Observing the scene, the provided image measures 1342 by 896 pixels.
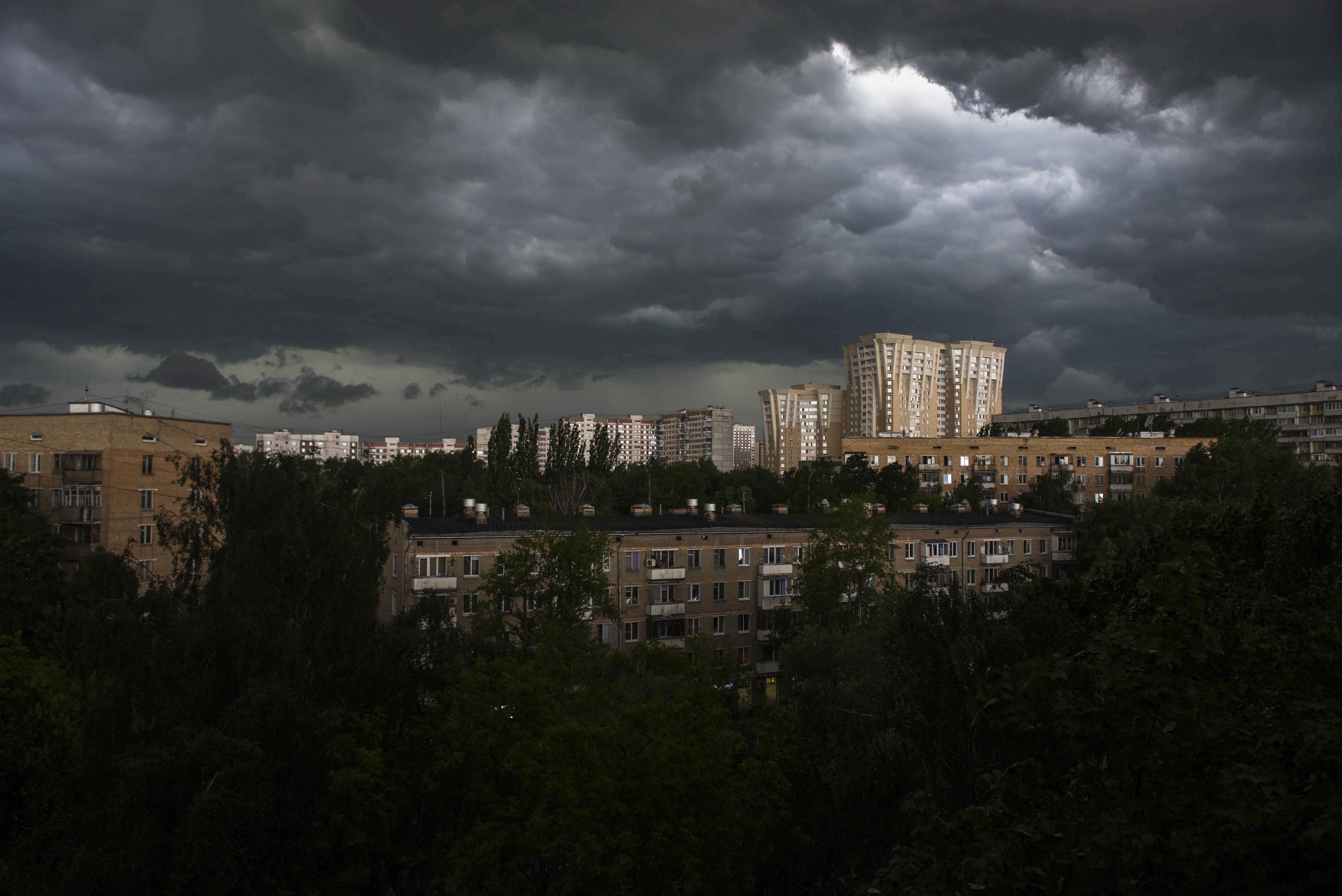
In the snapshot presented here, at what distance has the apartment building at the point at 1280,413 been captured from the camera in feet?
375

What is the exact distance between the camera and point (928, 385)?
195 m

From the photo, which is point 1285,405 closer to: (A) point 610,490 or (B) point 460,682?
(A) point 610,490

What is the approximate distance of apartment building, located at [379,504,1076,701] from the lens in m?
40.3

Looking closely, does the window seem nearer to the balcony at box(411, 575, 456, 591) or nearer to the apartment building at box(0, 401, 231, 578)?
the balcony at box(411, 575, 456, 591)

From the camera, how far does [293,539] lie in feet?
74.1

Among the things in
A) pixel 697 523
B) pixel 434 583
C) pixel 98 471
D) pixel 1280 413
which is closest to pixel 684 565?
pixel 697 523

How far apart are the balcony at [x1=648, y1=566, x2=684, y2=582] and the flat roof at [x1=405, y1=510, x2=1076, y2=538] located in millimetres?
2001

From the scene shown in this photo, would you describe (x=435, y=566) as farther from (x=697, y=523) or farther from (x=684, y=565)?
(x=697, y=523)

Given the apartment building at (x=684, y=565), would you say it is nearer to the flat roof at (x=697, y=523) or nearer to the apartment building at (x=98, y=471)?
the flat roof at (x=697, y=523)

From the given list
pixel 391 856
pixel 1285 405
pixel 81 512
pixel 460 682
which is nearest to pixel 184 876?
pixel 391 856

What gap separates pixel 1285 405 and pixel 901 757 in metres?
133

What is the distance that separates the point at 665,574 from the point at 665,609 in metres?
1.90

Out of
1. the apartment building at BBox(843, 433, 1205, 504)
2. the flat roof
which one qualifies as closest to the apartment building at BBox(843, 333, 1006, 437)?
the apartment building at BBox(843, 433, 1205, 504)

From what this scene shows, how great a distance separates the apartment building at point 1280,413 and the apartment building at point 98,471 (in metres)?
111
